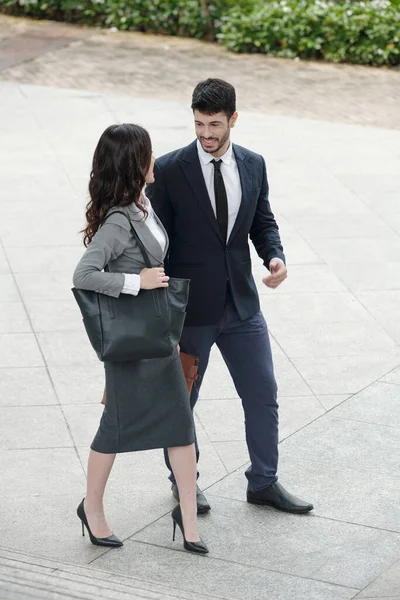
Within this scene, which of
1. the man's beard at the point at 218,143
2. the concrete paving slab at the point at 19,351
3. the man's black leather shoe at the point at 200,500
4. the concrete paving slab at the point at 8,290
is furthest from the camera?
the concrete paving slab at the point at 8,290

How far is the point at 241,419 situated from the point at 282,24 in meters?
12.1

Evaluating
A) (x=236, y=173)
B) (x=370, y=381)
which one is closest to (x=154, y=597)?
(x=236, y=173)

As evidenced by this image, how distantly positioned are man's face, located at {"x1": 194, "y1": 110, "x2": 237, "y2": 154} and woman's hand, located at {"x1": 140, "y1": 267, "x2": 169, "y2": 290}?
0.70m

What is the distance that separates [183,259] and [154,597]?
167 cm

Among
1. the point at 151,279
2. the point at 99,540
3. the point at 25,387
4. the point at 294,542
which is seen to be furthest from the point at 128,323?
the point at 25,387

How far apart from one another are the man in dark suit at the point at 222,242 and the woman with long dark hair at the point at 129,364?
0.99 feet

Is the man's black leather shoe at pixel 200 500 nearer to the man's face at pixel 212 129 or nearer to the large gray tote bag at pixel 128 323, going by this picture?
the large gray tote bag at pixel 128 323

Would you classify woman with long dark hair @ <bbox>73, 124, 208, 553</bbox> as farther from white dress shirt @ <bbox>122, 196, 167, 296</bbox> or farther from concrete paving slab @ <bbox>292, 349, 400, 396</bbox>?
concrete paving slab @ <bbox>292, 349, 400, 396</bbox>

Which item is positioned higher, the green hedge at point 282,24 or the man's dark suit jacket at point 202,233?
the man's dark suit jacket at point 202,233

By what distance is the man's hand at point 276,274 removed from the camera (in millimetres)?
5035

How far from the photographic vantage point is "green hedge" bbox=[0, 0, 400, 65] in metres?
17.1

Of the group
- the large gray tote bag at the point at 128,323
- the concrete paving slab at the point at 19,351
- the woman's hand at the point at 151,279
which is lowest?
the concrete paving slab at the point at 19,351

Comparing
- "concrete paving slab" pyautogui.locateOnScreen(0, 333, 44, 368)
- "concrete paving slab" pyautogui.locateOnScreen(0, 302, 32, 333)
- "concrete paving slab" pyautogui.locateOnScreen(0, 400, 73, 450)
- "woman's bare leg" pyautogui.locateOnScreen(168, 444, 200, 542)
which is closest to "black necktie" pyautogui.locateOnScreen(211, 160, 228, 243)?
"woman's bare leg" pyautogui.locateOnScreen(168, 444, 200, 542)

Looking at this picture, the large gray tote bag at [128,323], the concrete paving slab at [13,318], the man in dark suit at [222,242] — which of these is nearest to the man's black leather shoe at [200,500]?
the man in dark suit at [222,242]
